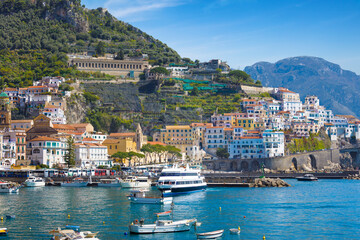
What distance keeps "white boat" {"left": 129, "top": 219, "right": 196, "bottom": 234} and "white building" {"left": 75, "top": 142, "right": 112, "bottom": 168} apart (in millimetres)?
61807

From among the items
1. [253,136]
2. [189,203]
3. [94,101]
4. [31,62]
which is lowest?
[189,203]

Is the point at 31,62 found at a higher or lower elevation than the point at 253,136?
higher

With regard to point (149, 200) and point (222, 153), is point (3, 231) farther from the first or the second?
point (222, 153)

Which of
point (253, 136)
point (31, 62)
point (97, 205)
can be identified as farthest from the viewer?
point (31, 62)

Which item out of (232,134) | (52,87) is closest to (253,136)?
(232,134)

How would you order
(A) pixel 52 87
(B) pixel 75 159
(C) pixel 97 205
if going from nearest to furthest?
(C) pixel 97 205 → (B) pixel 75 159 → (A) pixel 52 87

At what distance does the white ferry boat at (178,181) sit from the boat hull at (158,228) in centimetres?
2267

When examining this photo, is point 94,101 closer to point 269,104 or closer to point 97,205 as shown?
point 269,104

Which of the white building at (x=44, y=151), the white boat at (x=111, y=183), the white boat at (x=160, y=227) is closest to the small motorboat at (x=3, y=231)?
the white boat at (x=160, y=227)

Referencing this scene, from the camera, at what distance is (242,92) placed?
492 feet

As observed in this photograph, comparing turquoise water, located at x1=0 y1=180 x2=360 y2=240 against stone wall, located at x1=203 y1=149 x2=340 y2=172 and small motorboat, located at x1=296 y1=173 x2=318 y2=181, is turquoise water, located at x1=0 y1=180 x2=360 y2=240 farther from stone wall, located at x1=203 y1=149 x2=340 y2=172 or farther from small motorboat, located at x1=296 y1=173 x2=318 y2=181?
stone wall, located at x1=203 y1=149 x2=340 y2=172

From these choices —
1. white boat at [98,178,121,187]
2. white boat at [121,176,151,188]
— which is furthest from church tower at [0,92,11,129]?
white boat at [121,176,151,188]

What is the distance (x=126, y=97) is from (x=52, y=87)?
17.8 m

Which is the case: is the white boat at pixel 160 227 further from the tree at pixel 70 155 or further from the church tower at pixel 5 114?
the church tower at pixel 5 114
